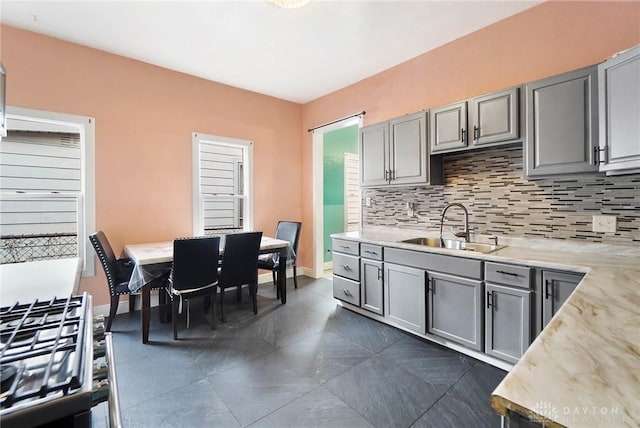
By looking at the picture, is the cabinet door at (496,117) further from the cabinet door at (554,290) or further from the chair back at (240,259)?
the chair back at (240,259)

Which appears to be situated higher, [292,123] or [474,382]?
[292,123]

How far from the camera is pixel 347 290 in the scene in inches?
125

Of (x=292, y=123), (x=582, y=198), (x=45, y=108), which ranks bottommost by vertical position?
(x=582, y=198)

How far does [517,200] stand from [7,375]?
301cm

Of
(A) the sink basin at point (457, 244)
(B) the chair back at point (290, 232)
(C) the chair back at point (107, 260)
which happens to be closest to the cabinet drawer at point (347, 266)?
(A) the sink basin at point (457, 244)

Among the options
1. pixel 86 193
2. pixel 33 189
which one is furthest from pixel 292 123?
pixel 33 189

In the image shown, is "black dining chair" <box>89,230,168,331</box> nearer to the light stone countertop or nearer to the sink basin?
the sink basin

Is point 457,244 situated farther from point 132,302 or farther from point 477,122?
point 132,302

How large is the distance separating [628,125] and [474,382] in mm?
1824

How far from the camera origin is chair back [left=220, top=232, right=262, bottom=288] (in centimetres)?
290

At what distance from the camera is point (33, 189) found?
283cm

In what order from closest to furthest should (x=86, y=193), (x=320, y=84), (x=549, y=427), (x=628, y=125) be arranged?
(x=549, y=427) → (x=628, y=125) → (x=86, y=193) → (x=320, y=84)

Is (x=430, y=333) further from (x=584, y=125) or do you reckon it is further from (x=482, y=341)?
(x=584, y=125)

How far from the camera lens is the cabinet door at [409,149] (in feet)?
9.12
